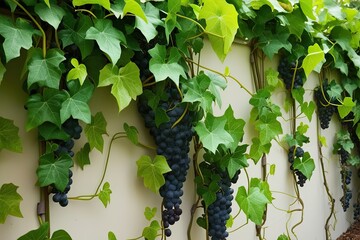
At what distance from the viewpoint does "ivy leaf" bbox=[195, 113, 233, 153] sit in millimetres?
1209

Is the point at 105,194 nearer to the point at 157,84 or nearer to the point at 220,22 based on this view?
the point at 157,84

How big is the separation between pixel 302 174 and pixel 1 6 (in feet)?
5.26

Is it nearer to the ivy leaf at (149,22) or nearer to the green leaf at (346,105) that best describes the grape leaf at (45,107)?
the ivy leaf at (149,22)

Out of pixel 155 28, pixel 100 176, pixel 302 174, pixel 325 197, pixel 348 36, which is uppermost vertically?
pixel 155 28

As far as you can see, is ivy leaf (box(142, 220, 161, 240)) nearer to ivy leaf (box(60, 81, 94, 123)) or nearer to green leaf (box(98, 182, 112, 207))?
green leaf (box(98, 182, 112, 207))

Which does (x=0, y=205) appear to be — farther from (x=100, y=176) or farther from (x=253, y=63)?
(x=253, y=63)

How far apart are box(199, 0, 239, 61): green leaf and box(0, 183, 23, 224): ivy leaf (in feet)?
2.46

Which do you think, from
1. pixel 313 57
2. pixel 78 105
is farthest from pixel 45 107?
pixel 313 57

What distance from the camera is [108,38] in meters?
1.00

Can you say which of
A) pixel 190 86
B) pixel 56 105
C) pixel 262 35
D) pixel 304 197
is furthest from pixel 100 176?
pixel 304 197

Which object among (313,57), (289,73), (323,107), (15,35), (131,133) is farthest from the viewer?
(323,107)

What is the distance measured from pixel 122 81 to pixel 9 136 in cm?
33

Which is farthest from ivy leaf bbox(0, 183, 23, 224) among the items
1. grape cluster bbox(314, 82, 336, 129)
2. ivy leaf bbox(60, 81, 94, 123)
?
grape cluster bbox(314, 82, 336, 129)

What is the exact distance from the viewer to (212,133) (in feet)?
4.08
